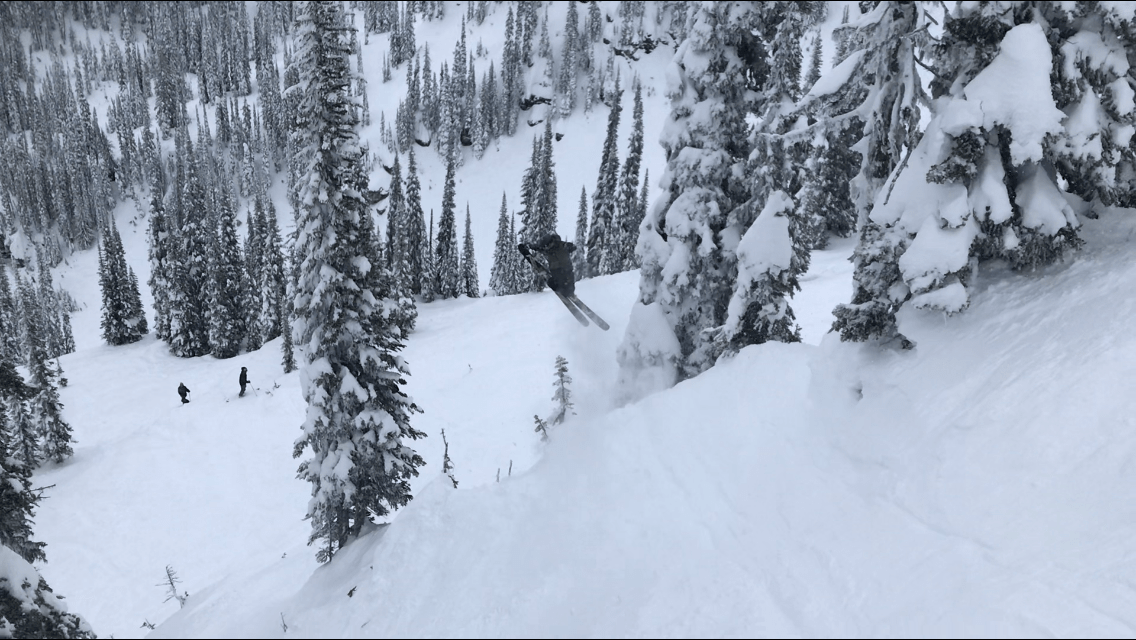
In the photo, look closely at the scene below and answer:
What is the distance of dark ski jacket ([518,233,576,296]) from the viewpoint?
46.6 feet

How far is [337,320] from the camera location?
12977mm

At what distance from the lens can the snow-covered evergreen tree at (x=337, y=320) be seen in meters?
12.4

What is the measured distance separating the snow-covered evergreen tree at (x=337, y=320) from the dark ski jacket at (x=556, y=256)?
4082 mm

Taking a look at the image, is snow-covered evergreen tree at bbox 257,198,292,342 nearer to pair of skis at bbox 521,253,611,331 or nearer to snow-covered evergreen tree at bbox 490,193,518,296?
snow-covered evergreen tree at bbox 490,193,518,296

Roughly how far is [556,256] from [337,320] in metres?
5.38

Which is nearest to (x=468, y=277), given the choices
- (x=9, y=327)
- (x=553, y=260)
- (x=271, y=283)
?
(x=271, y=283)

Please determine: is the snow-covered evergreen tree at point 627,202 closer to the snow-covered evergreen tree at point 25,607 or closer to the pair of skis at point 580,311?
the pair of skis at point 580,311

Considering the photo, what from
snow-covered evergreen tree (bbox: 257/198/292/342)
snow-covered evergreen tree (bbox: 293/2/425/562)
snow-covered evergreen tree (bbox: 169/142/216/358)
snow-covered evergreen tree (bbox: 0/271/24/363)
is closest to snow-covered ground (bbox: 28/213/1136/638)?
snow-covered evergreen tree (bbox: 293/2/425/562)

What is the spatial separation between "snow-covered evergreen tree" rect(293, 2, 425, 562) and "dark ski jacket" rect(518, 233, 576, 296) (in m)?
4.08

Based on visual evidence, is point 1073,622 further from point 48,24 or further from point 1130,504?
point 48,24

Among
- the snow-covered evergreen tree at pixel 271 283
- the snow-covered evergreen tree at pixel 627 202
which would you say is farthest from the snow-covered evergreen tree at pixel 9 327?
the snow-covered evergreen tree at pixel 627 202

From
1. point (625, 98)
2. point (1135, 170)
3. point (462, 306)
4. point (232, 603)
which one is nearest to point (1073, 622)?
point (1135, 170)

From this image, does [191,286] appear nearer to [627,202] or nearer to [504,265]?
[504,265]

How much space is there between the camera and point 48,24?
6353 inches
